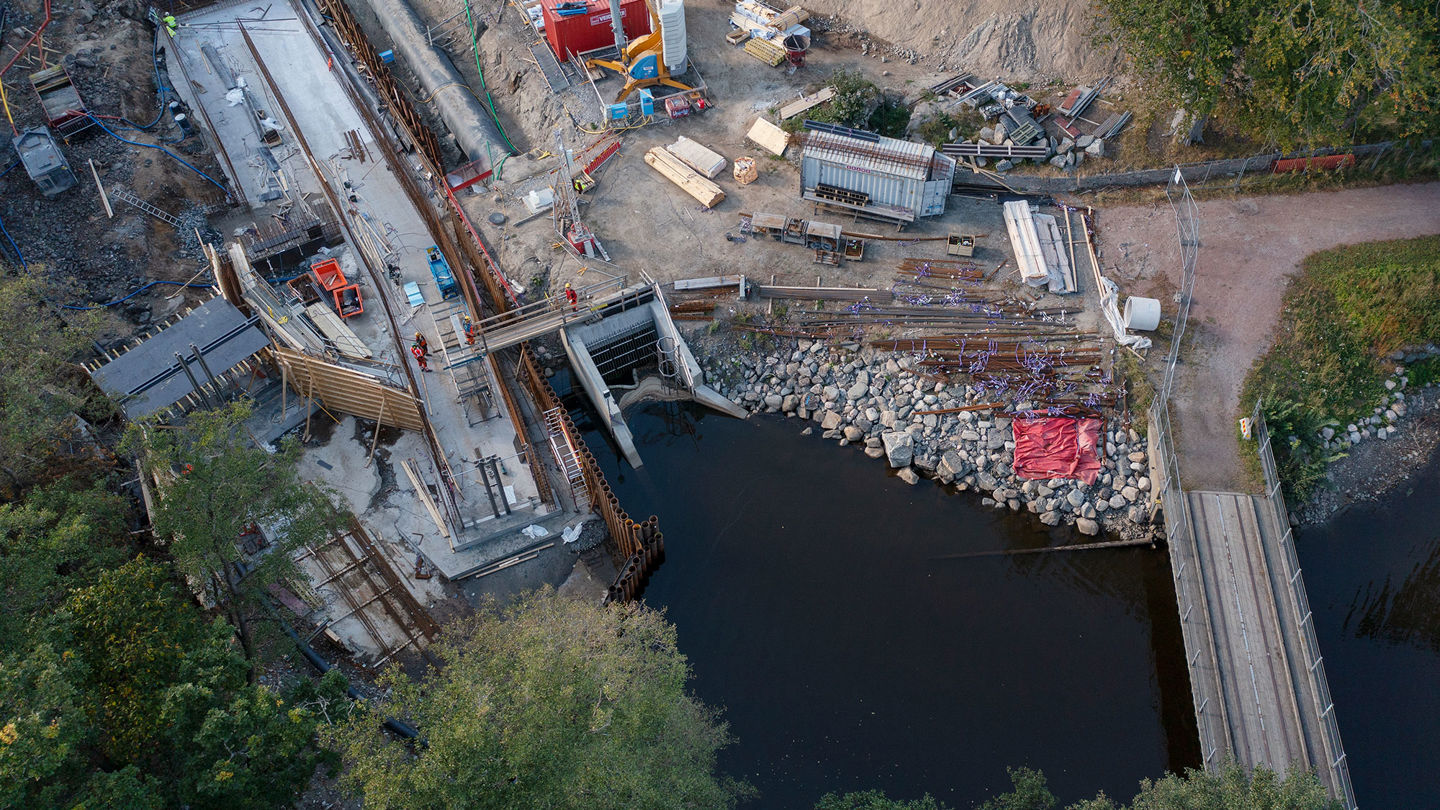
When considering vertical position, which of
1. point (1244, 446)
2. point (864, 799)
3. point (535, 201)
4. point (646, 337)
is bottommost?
point (864, 799)

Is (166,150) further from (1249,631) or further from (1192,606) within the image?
(1249,631)

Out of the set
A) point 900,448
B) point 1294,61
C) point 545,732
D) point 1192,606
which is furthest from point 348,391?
point 1294,61

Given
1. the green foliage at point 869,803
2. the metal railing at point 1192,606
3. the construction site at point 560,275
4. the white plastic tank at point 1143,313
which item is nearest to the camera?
the green foliage at point 869,803

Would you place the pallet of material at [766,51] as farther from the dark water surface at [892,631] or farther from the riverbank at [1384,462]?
the riverbank at [1384,462]

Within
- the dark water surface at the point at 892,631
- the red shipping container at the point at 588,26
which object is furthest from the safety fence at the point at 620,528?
the red shipping container at the point at 588,26

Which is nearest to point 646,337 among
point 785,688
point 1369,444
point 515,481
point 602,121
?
point 515,481

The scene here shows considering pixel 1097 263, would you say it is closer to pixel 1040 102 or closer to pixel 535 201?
pixel 1040 102
